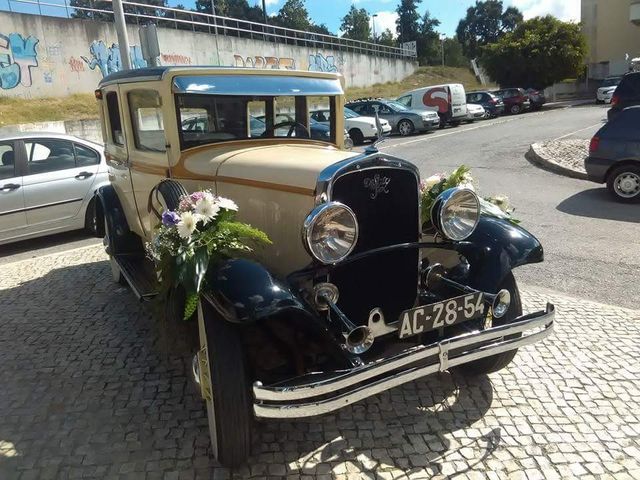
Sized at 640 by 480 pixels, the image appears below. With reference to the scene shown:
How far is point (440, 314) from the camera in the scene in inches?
109

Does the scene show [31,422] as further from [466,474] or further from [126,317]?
[466,474]

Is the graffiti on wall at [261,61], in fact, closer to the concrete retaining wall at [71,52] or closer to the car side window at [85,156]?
the concrete retaining wall at [71,52]

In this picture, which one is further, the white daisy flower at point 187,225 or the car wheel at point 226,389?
the white daisy flower at point 187,225

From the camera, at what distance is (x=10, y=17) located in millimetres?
19922

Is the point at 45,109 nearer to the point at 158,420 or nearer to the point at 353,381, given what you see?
the point at 158,420

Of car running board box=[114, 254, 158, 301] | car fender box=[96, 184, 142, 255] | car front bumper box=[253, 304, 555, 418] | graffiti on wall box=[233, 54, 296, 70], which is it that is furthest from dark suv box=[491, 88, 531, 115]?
car front bumper box=[253, 304, 555, 418]

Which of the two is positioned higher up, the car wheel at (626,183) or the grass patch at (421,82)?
the grass patch at (421,82)

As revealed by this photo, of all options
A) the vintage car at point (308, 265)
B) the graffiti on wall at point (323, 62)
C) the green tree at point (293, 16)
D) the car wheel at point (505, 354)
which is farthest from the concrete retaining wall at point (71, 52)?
the green tree at point (293, 16)

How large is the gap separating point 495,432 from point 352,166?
1.68m

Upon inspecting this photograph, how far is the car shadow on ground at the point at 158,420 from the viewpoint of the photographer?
9.13 ft

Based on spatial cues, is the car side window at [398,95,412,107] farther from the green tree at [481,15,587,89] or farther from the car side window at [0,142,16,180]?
the car side window at [0,142,16,180]

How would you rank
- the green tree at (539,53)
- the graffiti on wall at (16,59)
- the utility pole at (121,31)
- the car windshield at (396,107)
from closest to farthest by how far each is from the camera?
1. the utility pole at (121,31)
2. the graffiti on wall at (16,59)
3. the car windshield at (396,107)
4. the green tree at (539,53)

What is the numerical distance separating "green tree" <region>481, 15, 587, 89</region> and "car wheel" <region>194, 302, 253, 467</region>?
35.3m

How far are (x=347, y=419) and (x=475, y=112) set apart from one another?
2396cm
